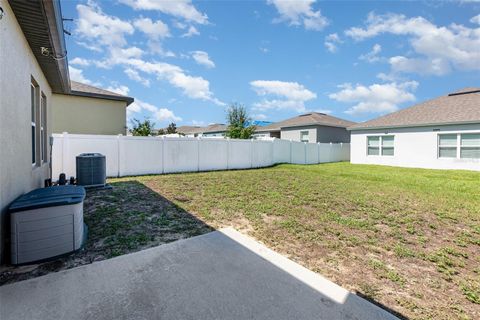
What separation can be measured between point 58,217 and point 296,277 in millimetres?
3073

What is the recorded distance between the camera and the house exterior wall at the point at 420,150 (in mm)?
14664

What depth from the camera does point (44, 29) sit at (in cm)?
401

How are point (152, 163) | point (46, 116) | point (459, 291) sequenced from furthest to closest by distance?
point (152, 163), point (46, 116), point (459, 291)

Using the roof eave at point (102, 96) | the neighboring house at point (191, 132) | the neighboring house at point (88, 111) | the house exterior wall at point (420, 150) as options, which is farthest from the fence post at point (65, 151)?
the neighboring house at point (191, 132)

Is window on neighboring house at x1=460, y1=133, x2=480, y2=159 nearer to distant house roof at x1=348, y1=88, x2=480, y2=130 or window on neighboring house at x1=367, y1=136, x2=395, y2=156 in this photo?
distant house roof at x1=348, y1=88, x2=480, y2=130

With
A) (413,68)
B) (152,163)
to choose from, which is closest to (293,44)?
(413,68)

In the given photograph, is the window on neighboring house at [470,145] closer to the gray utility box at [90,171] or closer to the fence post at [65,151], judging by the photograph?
the gray utility box at [90,171]

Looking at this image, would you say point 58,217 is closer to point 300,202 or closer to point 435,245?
point 300,202

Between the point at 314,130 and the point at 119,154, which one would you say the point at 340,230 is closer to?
the point at 119,154

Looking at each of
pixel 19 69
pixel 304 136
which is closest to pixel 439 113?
pixel 304 136

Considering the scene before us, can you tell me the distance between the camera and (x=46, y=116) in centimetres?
745

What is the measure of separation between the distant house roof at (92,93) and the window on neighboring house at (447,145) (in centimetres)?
1914

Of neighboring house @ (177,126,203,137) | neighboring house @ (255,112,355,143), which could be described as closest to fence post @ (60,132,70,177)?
neighboring house @ (255,112,355,143)

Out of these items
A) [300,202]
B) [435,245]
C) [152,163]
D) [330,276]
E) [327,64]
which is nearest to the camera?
[330,276]
